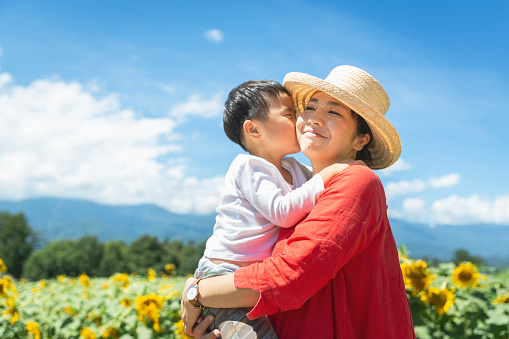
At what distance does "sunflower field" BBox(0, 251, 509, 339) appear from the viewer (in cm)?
305

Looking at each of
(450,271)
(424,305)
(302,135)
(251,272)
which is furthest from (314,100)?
(450,271)

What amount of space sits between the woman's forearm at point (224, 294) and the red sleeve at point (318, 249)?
0.09 feet

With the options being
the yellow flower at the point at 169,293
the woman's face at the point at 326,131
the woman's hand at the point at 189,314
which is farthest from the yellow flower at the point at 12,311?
the woman's face at the point at 326,131

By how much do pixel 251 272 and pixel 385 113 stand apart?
92 cm

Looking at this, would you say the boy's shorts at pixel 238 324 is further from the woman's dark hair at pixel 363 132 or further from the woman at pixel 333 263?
the woman's dark hair at pixel 363 132

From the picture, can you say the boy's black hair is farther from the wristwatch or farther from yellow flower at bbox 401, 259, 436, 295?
yellow flower at bbox 401, 259, 436, 295

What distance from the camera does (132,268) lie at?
38781mm

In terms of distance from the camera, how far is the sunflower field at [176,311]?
305 cm

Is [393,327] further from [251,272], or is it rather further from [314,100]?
[314,100]

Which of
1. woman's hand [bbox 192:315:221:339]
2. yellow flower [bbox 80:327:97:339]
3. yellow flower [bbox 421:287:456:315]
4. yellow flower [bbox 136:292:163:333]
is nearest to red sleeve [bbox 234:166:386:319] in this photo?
woman's hand [bbox 192:315:221:339]

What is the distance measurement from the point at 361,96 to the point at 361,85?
5 centimetres

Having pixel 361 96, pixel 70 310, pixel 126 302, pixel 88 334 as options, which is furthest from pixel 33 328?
pixel 361 96

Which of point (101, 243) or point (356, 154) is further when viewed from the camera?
point (101, 243)

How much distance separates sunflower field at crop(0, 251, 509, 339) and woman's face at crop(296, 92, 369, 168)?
4.98 feet
